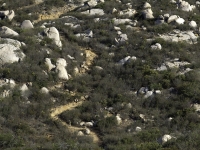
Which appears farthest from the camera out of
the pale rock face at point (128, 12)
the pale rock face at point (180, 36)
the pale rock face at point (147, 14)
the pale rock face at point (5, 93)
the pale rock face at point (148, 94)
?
the pale rock face at point (128, 12)

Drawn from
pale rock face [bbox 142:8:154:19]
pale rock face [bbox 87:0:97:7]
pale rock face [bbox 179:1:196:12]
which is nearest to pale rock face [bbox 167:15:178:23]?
pale rock face [bbox 142:8:154:19]

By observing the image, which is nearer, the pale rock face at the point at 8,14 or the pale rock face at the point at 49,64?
the pale rock face at the point at 49,64

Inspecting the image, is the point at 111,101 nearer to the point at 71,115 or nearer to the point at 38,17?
the point at 71,115

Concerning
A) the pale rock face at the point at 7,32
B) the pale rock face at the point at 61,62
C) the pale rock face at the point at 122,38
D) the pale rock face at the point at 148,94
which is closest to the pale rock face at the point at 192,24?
the pale rock face at the point at 122,38

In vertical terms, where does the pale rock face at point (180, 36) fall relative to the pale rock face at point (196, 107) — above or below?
below

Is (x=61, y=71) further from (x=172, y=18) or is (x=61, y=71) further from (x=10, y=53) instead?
(x=172, y=18)

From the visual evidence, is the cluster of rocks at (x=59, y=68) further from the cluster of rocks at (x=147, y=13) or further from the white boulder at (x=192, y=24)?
the white boulder at (x=192, y=24)

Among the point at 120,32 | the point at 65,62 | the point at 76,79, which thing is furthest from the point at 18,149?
the point at 120,32

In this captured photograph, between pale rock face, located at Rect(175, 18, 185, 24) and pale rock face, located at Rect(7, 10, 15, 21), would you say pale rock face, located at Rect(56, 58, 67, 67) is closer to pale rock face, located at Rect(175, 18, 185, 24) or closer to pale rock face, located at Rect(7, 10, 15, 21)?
pale rock face, located at Rect(7, 10, 15, 21)

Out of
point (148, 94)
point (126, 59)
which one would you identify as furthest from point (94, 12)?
point (148, 94)
